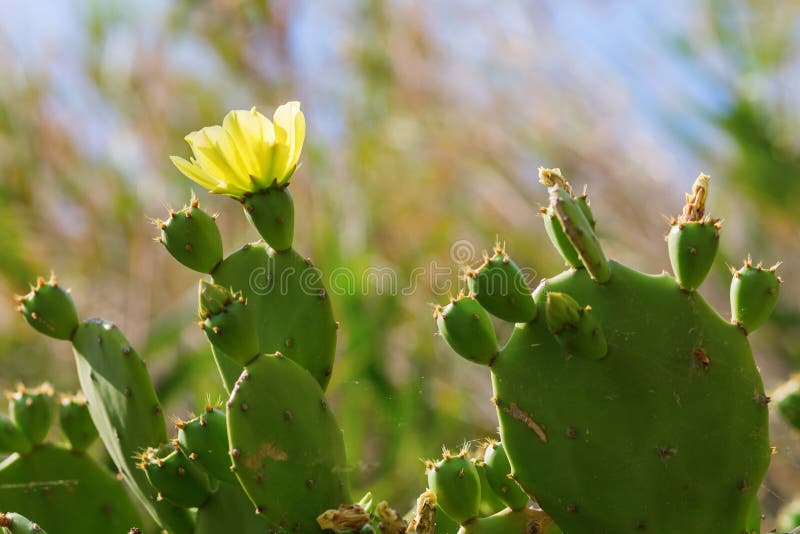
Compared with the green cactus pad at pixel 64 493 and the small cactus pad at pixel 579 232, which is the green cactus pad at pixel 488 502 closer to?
the small cactus pad at pixel 579 232

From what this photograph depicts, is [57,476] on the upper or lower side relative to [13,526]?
upper

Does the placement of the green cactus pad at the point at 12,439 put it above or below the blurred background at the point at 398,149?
below

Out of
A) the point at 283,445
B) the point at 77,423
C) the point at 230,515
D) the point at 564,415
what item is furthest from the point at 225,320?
the point at 77,423

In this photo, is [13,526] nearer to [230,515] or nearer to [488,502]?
[230,515]

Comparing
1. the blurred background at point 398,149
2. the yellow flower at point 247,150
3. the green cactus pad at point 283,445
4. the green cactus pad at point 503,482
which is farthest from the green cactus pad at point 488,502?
the blurred background at point 398,149

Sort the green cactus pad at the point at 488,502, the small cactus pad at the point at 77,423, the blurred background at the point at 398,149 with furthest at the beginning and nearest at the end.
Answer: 1. the blurred background at the point at 398,149
2. the small cactus pad at the point at 77,423
3. the green cactus pad at the point at 488,502

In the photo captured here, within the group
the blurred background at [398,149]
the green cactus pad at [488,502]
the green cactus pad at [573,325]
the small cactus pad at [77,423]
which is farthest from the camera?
the blurred background at [398,149]

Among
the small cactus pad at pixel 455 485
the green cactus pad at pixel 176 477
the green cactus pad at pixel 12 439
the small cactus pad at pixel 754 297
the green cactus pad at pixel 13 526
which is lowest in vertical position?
the small cactus pad at pixel 455 485

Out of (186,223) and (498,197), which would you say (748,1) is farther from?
(186,223)
